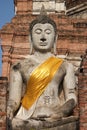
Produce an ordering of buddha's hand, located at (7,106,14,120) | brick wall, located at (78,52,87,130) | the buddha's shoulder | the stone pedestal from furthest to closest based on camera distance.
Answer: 1. brick wall, located at (78,52,87,130)
2. the buddha's shoulder
3. buddha's hand, located at (7,106,14,120)
4. the stone pedestal

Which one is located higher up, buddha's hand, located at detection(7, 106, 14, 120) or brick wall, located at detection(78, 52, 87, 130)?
buddha's hand, located at detection(7, 106, 14, 120)

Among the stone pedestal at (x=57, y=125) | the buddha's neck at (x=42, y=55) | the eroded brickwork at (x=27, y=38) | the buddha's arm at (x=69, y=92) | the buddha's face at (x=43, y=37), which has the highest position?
the buddha's face at (x=43, y=37)

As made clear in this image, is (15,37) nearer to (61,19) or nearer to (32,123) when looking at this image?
(61,19)

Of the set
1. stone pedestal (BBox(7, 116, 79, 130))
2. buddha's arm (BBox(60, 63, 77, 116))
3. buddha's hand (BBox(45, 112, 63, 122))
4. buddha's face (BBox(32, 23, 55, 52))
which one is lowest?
stone pedestal (BBox(7, 116, 79, 130))

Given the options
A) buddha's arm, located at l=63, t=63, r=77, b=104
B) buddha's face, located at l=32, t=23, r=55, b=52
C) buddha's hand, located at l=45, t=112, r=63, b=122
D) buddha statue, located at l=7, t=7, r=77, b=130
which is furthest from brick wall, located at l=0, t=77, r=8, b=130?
buddha's hand, located at l=45, t=112, r=63, b=122

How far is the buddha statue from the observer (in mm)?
6059

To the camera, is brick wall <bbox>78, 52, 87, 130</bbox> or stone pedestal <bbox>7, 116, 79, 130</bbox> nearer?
stone pedestal <bbox>7, 116, 79, 130</bbox>

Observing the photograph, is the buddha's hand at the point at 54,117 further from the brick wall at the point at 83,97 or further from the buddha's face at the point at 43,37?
the brick wall at the point at 83,97

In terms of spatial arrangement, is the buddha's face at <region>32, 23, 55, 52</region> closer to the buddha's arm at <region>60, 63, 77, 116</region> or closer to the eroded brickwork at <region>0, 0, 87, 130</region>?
the buddha's arm at <region>60, 63, 77, 116</region>

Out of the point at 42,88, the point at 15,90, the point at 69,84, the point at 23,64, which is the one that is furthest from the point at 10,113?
the point at 69,84

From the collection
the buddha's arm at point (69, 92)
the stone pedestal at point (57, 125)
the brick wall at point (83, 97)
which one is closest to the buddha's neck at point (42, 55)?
the buddha's arm at point (69, 92)

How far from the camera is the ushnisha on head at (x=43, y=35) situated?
671 cm

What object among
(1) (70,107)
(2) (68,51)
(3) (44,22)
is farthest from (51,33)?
(2) (68,51)

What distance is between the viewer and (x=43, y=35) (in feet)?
22.0
